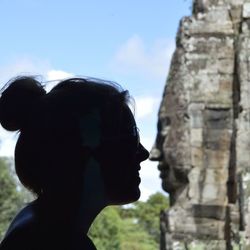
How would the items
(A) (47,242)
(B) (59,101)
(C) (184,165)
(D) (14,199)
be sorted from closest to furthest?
(A) (47,242), (B) (59,101), (C) (184,165), (D) (14,199)

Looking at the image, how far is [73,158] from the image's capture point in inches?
59.3

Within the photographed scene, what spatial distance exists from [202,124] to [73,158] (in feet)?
27.0

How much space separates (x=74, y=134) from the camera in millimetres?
1511

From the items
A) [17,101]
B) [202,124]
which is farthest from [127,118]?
[202,124]

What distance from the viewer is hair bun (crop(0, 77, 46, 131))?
1579 mm

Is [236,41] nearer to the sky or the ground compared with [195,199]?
nearer to the sky

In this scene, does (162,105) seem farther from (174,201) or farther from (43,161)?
(43,161)

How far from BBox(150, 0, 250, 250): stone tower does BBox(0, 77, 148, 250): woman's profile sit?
7809 millimetres

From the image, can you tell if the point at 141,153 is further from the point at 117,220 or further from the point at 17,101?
the point at 117,220

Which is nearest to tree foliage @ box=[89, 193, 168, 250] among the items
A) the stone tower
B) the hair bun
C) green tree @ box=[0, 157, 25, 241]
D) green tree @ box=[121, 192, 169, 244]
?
green tree @ box=[121, 192, 169, 244]

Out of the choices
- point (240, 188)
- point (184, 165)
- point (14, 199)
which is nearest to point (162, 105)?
point (184, 165)

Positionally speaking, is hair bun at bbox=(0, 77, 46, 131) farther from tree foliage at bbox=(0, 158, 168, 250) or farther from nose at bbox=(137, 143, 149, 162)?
tree foliage at bbox=(0, 158, 168, 250)

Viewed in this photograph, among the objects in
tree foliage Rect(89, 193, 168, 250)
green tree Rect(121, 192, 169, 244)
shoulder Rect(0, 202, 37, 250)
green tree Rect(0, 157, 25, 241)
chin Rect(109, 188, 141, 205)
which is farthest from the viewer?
green tree Rect(121, 192, 169, 244)

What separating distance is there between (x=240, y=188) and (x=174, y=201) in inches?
49.4
